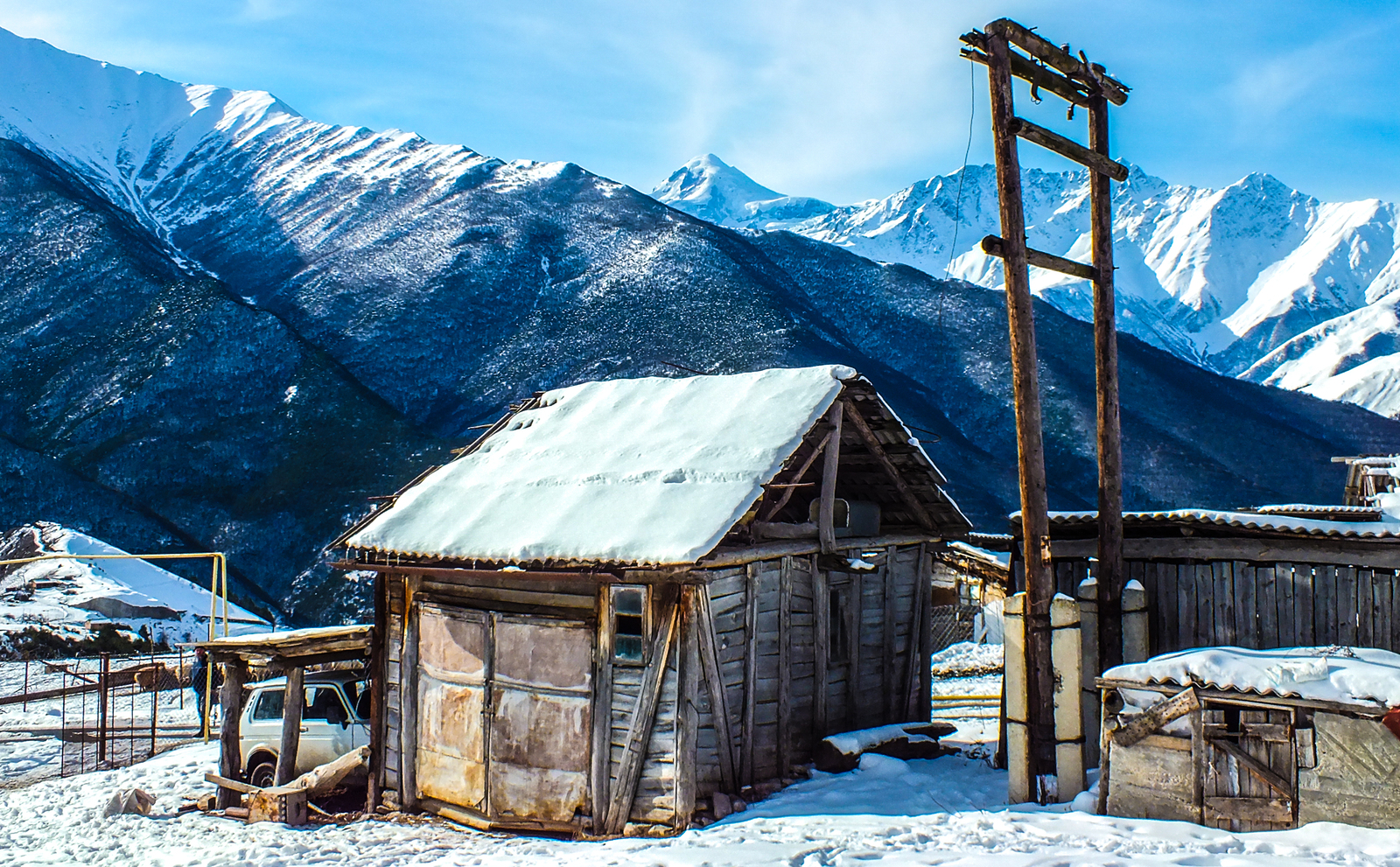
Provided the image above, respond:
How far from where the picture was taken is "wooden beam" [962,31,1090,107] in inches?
360

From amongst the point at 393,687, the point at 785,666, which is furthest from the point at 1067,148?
the point at 393,687

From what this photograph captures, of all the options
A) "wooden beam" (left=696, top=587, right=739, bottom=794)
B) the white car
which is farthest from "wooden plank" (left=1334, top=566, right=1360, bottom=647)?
the white car

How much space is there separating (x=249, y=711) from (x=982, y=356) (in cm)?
6844

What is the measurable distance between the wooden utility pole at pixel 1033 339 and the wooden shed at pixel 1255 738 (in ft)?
3.95

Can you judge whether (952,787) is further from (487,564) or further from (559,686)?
(487,564)

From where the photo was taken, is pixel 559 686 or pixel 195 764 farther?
pixel 195 764

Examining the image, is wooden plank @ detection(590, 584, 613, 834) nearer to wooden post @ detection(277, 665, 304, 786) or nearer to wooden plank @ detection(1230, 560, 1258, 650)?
wooden post @ detection(277, 665, 304, 786)

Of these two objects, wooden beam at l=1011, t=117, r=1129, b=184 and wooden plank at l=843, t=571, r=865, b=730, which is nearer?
wooden beam at l=1011, t=117, r=1129, b=184

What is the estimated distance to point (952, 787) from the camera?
10.5 metres

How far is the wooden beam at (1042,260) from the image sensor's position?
29.9 ft

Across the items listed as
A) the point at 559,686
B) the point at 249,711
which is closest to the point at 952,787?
the point at 559,686

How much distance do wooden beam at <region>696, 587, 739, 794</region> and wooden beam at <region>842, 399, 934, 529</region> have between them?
354 centimetres

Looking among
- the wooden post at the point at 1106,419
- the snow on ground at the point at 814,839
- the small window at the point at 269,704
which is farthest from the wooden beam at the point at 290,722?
the wooden post at the point at 1106,419

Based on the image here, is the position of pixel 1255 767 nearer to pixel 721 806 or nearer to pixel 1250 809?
pixel 1250 809
